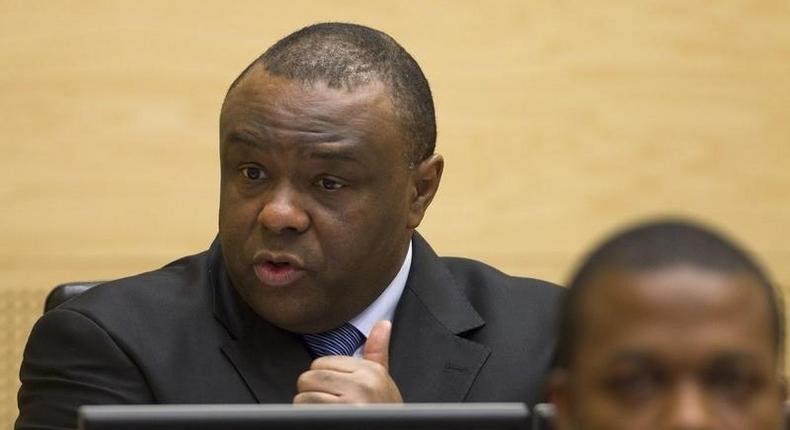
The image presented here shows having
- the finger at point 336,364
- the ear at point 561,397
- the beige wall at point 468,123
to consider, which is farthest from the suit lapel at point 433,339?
the beige wall at point 468,123

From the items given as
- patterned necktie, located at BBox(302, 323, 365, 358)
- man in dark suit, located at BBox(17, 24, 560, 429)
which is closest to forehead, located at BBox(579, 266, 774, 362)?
man in dark suit, located at BBox(17, 24, 560, 429)

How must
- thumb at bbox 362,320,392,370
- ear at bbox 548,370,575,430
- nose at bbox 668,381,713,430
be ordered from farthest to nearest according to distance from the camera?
thumb at bbox 362,320,392,370, ear at bbox 548,370,575,430, nose at bbox 668,381,713,430

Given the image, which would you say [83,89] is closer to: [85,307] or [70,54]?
[70,54]

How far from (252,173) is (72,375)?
0.44 meters

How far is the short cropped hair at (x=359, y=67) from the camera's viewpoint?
8.27ft

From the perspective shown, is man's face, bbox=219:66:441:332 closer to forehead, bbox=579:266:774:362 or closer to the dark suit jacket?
the dark suit jacket

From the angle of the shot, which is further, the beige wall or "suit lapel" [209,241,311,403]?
the beige wall

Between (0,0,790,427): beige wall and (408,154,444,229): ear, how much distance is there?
1.37 m

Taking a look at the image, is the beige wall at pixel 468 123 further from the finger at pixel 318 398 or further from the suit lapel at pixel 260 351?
the finger at pixel 318 398

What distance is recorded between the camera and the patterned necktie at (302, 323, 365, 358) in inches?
101

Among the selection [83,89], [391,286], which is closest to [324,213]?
[391,286]

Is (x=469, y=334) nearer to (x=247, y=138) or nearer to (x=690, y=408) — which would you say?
(x=247, y=138)

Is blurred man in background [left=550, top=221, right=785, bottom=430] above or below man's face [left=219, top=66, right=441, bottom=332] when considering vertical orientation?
above

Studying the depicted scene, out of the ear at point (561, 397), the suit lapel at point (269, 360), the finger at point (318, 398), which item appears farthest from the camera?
the suit lapel at point (269, 360)
